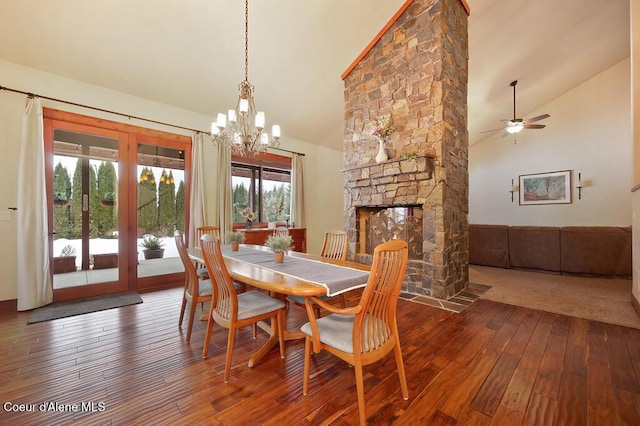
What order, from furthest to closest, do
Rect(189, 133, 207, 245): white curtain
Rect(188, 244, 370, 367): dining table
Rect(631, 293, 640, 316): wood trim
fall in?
Rect(189, 133, 207, 245): white curtain → Rect(631, 293, 640, 316): wood trim → Rect(188, 244, 370, 367): dining table

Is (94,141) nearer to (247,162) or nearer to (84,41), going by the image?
(84,41)

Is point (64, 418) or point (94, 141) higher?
point (94, 141)

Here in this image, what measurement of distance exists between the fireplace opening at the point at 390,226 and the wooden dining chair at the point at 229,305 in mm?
2516

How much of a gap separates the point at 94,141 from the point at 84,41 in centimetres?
127

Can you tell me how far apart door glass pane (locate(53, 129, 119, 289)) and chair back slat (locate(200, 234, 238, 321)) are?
9.46 ft

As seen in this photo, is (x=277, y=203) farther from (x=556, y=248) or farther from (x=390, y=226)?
(x=556, y=248)

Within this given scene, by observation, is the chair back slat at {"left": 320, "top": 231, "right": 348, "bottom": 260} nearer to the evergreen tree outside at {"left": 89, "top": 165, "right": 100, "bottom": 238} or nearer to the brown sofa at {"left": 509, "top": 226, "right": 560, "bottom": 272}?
the evergreen tree outside at {"left": 89, "top": 165, "right": 100, "bottom": 238}

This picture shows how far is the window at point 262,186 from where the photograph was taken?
17.7 feet

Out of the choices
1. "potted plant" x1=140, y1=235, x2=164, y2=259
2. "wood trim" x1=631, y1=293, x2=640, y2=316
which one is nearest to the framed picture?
"wood trim" x1=631, y1=293, x2=640, y2=316

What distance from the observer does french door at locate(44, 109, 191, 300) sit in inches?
134

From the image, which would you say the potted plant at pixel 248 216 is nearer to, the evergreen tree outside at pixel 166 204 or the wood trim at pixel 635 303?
the evergreen tree outside at pixel 166 204

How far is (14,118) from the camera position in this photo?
3098 millimetres

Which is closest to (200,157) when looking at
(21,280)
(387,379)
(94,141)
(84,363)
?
(94,141)

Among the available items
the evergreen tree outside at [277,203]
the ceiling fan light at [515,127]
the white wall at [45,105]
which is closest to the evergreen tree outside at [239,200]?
the evergreen tree outside at [277,203]
